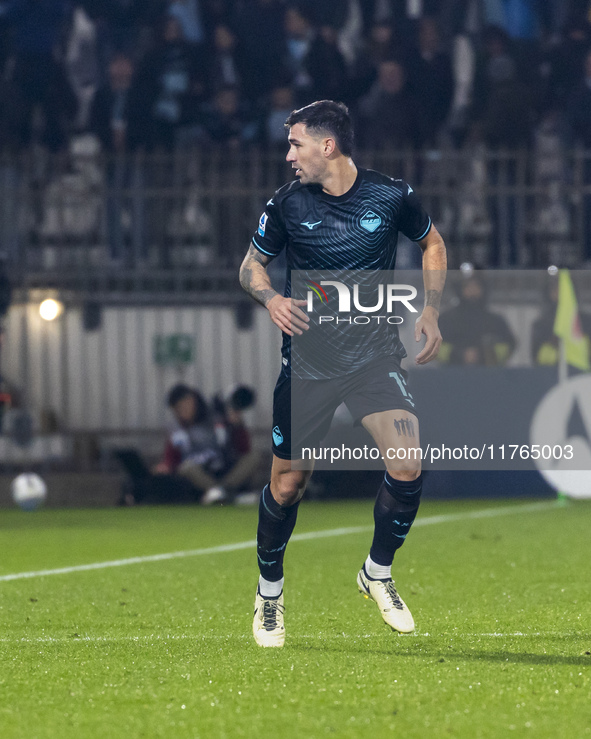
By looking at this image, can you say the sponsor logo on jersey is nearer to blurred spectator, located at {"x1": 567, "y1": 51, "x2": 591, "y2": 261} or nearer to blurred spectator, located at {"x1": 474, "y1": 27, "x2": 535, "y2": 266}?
blurred spectator, located at {"x1": 474, "y1": 27, "x2": 535, "y2": 266}

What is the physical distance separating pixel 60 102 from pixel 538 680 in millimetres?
11760

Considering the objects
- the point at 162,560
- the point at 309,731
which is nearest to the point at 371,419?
the point at 309,731

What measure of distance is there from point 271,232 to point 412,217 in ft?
1.81

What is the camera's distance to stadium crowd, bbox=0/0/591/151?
1418 centimetres

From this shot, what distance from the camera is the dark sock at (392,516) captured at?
5.01 m

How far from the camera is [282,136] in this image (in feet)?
46.5

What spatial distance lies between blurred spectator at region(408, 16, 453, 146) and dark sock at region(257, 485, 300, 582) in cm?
958

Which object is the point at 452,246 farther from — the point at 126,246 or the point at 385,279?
the point at 385,279

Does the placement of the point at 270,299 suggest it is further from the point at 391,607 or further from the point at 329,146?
the point at 391,607

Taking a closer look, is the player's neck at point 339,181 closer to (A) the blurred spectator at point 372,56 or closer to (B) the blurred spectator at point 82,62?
(A) the blurred spectator at point 372,56

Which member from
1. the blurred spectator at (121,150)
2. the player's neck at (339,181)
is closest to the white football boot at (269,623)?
the player's neck at (339,181)

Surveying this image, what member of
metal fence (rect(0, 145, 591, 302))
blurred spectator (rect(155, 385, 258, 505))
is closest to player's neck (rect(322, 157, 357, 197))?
blurred spectator (rect(155, 385, 258, 505))

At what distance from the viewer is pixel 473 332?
41.4ft

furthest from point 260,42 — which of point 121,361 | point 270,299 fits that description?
point 270,299
